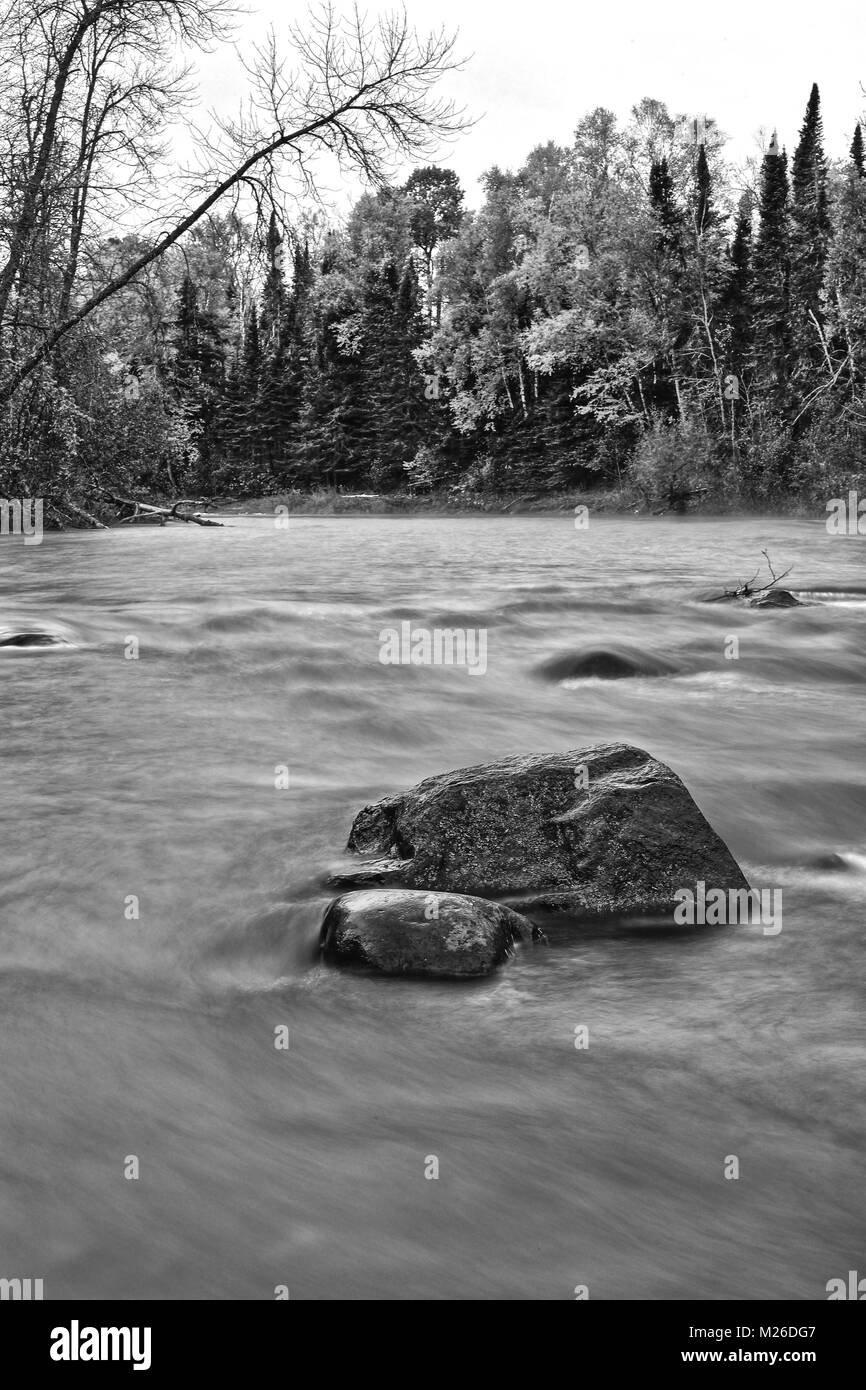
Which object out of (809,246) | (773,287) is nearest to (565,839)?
(809,246)

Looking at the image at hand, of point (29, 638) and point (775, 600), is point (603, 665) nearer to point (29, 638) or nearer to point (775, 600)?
point (775, 600)

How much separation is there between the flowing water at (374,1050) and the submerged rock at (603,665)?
5.98 feet

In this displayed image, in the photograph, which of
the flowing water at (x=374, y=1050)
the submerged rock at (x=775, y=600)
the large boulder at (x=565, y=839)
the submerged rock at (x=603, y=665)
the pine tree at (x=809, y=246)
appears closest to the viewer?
the flowing water at (x=374, y=1050)

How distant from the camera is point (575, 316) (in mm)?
45344

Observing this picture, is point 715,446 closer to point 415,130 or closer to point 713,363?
point 713,363

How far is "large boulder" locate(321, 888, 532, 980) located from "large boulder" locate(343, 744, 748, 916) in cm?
35

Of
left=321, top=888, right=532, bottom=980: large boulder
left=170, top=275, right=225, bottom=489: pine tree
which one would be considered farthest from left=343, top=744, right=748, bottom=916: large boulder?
left=170, top=275, right=225, bottom=489: pine tree

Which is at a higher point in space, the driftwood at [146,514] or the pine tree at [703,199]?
the pine tree at [703,199]

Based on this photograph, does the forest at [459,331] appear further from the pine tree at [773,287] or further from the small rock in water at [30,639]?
the small rock in water at [30,639]

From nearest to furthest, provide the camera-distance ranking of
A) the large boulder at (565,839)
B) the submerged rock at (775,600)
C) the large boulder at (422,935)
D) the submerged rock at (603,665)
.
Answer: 1. the large boulder at (422,935)
2. the large boulder at (565,839)
3. the submerged rock at (603,665)
4. the submerged rock at (775,600)

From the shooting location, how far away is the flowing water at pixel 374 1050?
2.79 meters

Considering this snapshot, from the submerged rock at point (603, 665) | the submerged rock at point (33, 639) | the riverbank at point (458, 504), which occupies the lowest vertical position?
the submerged rock at point (603, 665)

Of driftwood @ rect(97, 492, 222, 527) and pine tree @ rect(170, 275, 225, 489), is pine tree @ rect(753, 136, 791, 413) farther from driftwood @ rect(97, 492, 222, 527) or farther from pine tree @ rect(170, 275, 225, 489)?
pine tree @ rect(170, 275, 225, 489)

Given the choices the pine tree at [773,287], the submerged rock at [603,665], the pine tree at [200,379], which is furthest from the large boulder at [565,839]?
the pine tree at [200,379]
